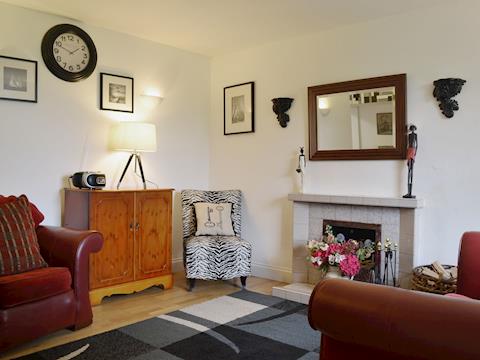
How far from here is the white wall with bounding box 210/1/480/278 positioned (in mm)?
3211

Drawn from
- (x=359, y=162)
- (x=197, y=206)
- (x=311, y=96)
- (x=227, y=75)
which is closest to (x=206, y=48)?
(x=227, y=75)

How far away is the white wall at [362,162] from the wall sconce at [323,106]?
181 millimetres

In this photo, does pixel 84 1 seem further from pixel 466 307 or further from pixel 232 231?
Answer: pixel 466 307

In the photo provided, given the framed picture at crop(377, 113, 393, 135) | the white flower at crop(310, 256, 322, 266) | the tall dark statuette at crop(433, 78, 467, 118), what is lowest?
the white flower at crop(310, 256, 322, 266)

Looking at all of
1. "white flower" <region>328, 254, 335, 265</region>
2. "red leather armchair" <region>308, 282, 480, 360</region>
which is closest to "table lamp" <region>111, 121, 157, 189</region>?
"white flower" <region>328, 254, 335, 265</region>

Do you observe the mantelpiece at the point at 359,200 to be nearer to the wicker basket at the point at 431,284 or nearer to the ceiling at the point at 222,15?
the wicker basket at the point at 431,284

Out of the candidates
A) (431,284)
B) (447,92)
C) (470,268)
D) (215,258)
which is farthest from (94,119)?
(470,268)

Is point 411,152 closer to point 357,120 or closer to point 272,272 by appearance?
point 357,120

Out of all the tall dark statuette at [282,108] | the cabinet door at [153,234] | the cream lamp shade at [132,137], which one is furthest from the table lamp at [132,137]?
the tall dark statuette at [282,108]

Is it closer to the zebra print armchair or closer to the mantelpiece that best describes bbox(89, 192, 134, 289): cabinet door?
the zebra print armchair

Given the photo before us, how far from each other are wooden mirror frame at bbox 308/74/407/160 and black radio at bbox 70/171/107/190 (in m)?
1.94

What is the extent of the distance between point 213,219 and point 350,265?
1453 millimetres

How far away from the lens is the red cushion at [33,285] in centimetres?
248

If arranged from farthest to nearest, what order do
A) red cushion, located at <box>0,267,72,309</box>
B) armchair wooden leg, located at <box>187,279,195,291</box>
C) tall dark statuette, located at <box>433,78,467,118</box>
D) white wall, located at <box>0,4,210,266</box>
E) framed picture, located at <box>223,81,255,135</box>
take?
framed picture, located at <box>223,81,255,135</box>
armchair wooden leg, located at <box>187,279,195,291</box>
white wall, located at <box>0,4,210,266</box>
tall dark statuette, located at <box>433,78,467,118</box>
red cushion, located at <box>0,267,72,309</box>
